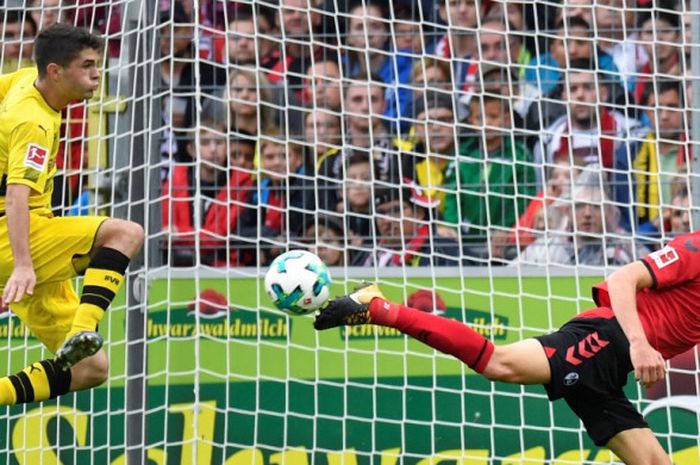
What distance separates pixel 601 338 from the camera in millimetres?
5750

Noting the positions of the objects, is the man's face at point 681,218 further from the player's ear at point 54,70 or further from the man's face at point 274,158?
the player's ear at point 54,70

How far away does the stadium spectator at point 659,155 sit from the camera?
7.71 m

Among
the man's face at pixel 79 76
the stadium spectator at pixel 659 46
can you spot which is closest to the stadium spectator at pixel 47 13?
the man's face at pixel 79 76

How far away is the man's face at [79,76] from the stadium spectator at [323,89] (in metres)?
2.03

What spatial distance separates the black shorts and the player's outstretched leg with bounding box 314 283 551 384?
0.23 feet

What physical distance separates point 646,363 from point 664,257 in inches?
19.8

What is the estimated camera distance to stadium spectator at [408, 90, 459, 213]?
7816 mm

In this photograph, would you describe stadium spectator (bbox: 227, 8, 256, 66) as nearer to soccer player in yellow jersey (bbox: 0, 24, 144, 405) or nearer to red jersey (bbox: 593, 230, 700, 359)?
soccer player in yellow jersey (bbox: 0, 24, 144, 405)

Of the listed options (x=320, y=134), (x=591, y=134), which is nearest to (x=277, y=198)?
(x=320, y=134)

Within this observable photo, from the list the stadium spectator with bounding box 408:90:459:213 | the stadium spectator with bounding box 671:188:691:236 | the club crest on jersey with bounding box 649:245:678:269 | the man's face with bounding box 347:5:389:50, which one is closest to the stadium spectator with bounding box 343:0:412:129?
the man's face with bounding box 347:5:389:50

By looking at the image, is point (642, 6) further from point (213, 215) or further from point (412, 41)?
point (213, 215)

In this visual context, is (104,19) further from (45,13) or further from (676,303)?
(676,303)

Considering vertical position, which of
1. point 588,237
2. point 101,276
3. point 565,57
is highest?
point 565,57

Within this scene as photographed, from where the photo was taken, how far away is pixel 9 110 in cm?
584
